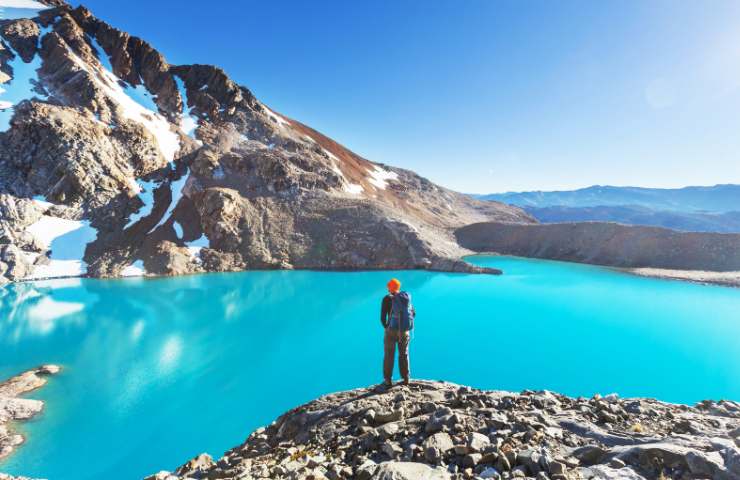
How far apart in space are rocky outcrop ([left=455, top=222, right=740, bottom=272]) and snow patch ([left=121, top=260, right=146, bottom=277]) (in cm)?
4505

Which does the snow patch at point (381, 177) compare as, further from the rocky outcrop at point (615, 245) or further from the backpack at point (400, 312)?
the backpack at point (400, 312)

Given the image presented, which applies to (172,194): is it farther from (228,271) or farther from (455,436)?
(455,436)

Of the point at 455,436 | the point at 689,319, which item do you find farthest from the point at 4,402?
the point at 689,319

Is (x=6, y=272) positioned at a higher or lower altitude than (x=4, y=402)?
higher

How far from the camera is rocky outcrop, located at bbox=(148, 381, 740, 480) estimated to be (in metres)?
3.78

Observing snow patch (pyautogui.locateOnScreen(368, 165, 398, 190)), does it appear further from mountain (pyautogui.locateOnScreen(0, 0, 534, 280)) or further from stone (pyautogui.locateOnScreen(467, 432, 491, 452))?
stone (pyautogui.locateOnScreen(467, 432, 491, 452))

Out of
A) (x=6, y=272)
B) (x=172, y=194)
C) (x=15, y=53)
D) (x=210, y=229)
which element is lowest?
(x=6, y=272)

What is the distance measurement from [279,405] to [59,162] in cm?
3953

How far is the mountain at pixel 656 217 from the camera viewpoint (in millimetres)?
107438

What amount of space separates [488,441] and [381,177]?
7863 cm

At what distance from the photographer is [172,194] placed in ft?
137

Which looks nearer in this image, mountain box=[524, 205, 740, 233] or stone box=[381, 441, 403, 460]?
stone box=[381, 441, 403, 460]

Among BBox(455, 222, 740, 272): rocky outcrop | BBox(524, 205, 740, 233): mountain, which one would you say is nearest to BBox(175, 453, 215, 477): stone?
BBox(455, 222, 740, 272): rocky outcrop

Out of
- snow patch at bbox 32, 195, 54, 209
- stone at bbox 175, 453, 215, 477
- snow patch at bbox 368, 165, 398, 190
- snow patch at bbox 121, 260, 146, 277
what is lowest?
stone at bbox 175, 453, 215, 477
